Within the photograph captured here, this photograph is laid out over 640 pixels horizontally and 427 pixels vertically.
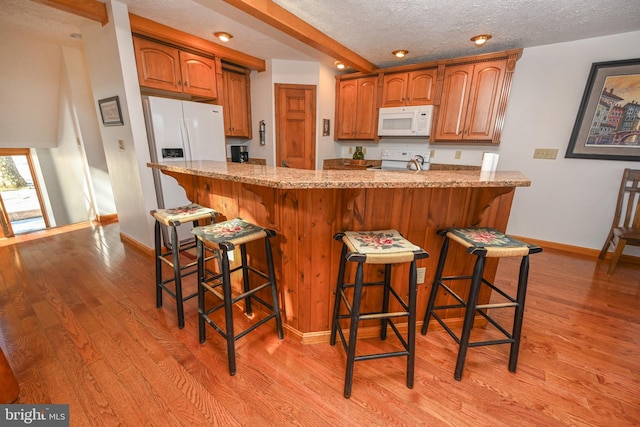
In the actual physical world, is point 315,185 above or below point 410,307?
above

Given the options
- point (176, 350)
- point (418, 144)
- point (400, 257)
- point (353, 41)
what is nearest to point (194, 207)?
point (176, 350)

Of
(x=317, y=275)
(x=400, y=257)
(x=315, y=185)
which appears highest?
(x=315, y=185)

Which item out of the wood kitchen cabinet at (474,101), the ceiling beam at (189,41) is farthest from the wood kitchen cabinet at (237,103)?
the wood kitchen cabinet at (474,101)

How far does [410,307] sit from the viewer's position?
3.97 ft

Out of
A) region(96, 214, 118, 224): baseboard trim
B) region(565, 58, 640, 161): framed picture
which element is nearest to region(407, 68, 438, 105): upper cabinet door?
region(565, 58, 640, 161): framed picture

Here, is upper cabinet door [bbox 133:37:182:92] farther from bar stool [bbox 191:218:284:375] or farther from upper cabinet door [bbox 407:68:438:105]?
upper cabinet door [bbox 407:68:438:105]

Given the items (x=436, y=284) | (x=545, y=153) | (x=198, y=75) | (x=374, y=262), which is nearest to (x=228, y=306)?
(x=374, y=262)

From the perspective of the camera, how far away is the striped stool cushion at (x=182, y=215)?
157cm

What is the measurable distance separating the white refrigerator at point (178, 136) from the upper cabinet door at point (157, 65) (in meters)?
0.24

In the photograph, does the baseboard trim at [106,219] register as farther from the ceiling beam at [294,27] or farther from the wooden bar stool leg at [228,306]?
the wooden bar stool leg at [228,306]

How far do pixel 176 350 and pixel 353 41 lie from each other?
3.31 metres

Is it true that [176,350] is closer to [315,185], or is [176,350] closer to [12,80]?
[315,185]

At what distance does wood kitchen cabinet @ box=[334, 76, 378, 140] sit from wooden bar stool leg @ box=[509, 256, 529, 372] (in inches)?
114

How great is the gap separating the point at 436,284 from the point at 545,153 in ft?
8.79
